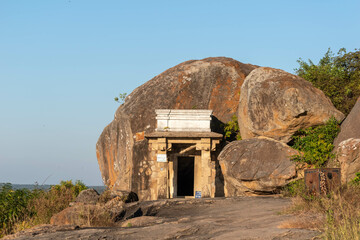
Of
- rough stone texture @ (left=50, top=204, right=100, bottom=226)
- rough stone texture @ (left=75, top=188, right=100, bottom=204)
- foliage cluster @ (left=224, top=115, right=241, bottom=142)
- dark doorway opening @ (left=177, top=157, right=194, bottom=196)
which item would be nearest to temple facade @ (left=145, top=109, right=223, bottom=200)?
foliage cluster @ (left=224, top=115, right=241, bottom=142)

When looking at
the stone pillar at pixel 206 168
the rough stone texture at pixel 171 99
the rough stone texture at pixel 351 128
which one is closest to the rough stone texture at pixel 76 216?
the stone pillar at pixel 206 168

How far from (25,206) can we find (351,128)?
38.9ft

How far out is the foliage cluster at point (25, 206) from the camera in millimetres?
12336

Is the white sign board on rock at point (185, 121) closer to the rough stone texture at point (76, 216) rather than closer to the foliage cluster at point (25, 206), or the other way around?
the foliage cluster at point (25, 206)

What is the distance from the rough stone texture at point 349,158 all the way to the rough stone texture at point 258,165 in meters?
1.81

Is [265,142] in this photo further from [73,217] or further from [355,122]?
[73,217]

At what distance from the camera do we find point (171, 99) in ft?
82.1

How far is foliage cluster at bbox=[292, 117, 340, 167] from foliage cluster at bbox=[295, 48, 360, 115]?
164 inches

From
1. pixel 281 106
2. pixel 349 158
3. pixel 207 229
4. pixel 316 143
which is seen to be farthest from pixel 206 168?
pixel 207 229

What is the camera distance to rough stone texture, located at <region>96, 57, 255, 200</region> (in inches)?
952

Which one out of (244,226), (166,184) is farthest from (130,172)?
(244,226)

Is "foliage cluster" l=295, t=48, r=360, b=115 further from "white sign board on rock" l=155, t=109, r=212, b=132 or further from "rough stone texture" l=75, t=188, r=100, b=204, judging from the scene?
"rough stone texture" l=75, t=188, r=100, b=204

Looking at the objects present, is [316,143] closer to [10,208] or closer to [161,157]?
[161,157]

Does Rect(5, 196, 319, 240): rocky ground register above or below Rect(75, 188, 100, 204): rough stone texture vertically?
above
